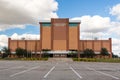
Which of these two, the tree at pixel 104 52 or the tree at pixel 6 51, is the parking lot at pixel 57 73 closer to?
the tree at pixel 104 52

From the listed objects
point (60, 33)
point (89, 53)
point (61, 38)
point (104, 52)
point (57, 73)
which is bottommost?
point (89, 53)

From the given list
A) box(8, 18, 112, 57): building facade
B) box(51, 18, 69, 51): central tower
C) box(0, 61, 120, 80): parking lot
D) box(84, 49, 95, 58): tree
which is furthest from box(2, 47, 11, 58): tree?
box(0, 61, 120, 80): parking lot

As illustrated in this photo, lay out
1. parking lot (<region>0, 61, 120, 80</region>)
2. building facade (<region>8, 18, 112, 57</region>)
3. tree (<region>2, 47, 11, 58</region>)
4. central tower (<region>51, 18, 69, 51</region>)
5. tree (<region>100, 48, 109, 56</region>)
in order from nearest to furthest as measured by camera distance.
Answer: parking lot (<region>0, 61, 120, 80</region>)
tree (<region>100, 48, 109, 56</region>)
central tower (<region>51, 18, 69, 51</region>)
building facade (<region>8, 18, 112, 57</region>)
tree (<region>2, 47, 11, 58</region>)

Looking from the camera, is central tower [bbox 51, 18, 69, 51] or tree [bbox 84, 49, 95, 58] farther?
central tower [bbox 51, 18, 69, 51]

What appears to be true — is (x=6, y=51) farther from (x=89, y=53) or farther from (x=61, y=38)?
(x=89, y=53)

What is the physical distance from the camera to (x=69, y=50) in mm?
138000

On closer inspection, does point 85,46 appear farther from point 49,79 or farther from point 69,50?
point 49,79

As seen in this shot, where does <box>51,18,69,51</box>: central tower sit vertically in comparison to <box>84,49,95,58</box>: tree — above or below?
above

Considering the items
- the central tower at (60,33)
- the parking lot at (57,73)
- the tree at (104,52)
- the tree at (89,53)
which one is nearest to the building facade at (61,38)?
the central tower at (60,33)

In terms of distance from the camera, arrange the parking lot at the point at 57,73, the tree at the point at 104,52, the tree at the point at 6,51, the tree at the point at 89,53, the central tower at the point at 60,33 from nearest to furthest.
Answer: the parking lot at the point at 57,73
the tree at the point at 104,52
the tree at the point at 89,53
the central tower at the point at 60,33
the tree at the point at 6,51

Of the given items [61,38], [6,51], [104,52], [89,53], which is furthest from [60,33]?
[6,51]

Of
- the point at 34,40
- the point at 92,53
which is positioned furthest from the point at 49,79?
the point at 34,40

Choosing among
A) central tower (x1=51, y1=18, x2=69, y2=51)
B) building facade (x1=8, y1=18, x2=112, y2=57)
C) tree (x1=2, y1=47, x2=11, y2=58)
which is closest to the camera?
central tower (x1=51, y1=18, x2=69, y2=51)

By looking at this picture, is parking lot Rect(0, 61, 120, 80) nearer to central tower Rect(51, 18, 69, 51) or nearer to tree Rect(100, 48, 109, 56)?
tree Rect(100, 48, 109, 56)
